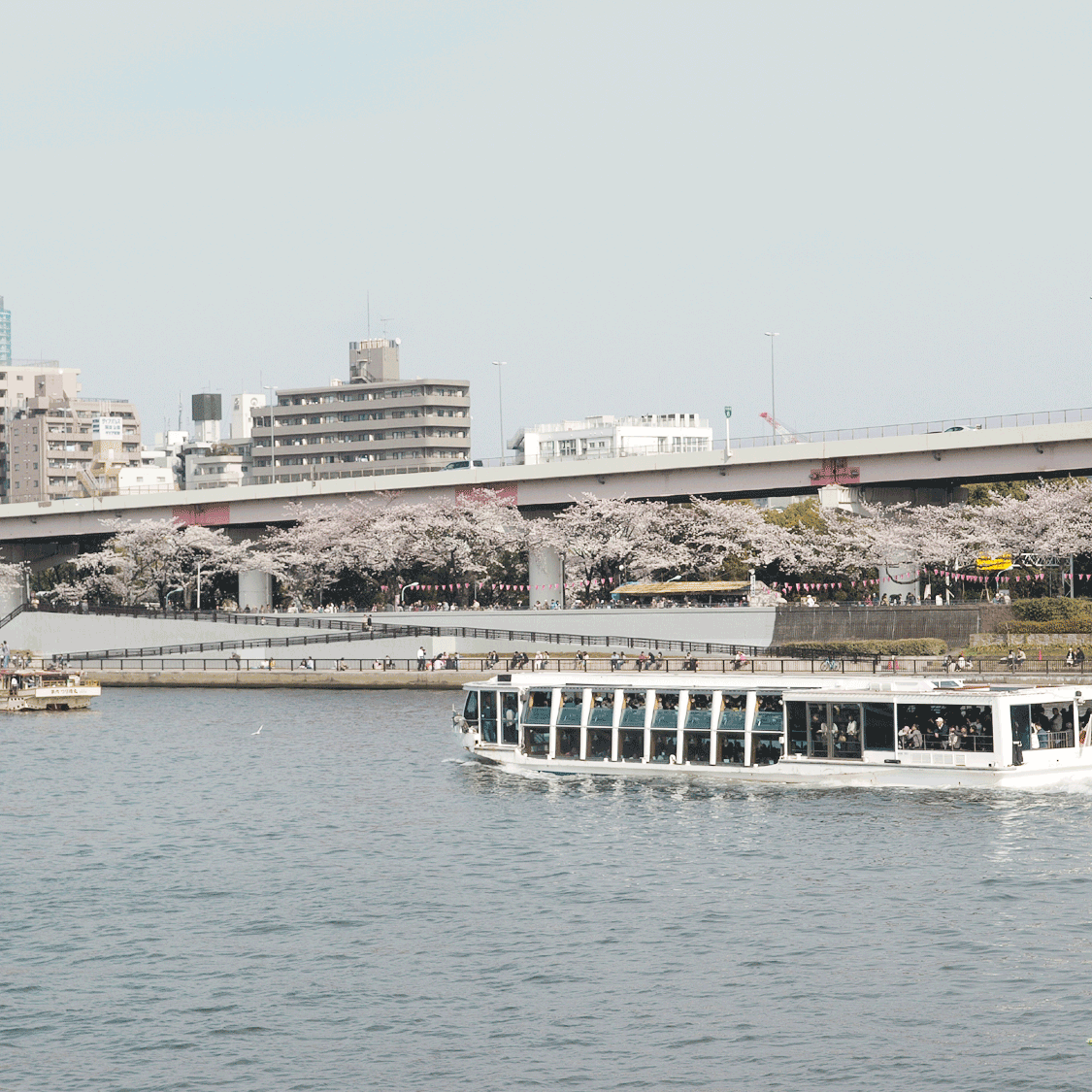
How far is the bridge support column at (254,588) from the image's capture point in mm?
142875

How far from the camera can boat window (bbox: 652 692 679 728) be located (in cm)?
5862

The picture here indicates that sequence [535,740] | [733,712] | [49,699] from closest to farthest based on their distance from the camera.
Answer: [733,712] → [535,740] → [49,699]

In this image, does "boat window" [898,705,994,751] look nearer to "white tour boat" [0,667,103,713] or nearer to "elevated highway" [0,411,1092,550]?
"elevated highway" [0,411,1092,550]

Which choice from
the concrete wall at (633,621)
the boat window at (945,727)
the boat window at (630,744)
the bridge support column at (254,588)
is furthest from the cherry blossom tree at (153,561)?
the boat window at (945,727)

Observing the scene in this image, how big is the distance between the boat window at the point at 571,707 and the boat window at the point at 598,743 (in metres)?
0.75

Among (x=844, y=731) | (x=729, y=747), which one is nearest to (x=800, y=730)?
(x=844, y=731)

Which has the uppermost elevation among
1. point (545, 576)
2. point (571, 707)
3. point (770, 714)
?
point (545, 576)

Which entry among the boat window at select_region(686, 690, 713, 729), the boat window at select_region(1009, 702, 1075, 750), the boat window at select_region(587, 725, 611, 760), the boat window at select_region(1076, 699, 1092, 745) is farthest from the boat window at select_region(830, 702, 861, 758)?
the boat window at select_region(587, 725, 611, 760)

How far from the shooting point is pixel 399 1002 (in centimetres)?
3225

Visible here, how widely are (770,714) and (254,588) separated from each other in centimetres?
9281

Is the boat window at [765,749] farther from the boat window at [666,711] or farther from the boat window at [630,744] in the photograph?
the boat window at [630,744]

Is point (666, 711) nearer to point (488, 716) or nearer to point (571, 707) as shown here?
point (571, 707)

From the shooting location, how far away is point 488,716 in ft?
208

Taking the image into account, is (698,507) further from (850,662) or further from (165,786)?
(165,786)
